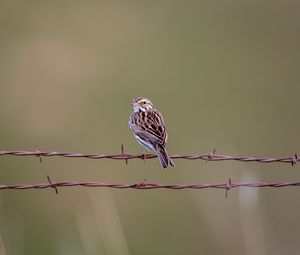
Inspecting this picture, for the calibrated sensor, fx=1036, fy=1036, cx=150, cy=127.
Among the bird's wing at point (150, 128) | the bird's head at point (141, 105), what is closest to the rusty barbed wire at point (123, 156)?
the bird's wing at point (150, 128)

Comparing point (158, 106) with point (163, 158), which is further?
point (158, 106)

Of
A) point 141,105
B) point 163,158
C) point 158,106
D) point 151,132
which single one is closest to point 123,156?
point 163,158

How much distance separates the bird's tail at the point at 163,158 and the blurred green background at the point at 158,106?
69cm

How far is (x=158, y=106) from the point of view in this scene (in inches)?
612

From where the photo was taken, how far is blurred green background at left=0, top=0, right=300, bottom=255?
1192 cm

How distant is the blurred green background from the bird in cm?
69

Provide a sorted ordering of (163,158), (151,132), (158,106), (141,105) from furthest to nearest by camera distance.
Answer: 1. (158,106)
2. (141,105)
3. (151,132)
4. (163,158)

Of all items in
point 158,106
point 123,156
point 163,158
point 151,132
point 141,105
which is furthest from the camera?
point 158,106

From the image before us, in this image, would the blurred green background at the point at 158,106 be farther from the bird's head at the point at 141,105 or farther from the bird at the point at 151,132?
the bird's head at the point at 141,105

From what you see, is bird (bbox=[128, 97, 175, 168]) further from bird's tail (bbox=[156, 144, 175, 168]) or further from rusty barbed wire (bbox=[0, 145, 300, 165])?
rusty barbed wire (bbox=[0, 145, 300, 165])

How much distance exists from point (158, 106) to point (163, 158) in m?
5.80

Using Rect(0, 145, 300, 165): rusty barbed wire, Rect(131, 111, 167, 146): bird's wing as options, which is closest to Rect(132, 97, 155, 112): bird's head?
Rect(131, 111, 167, 146): bird's wing

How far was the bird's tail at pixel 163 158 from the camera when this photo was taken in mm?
9750

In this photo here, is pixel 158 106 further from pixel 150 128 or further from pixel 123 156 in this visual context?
pixel 123 156
